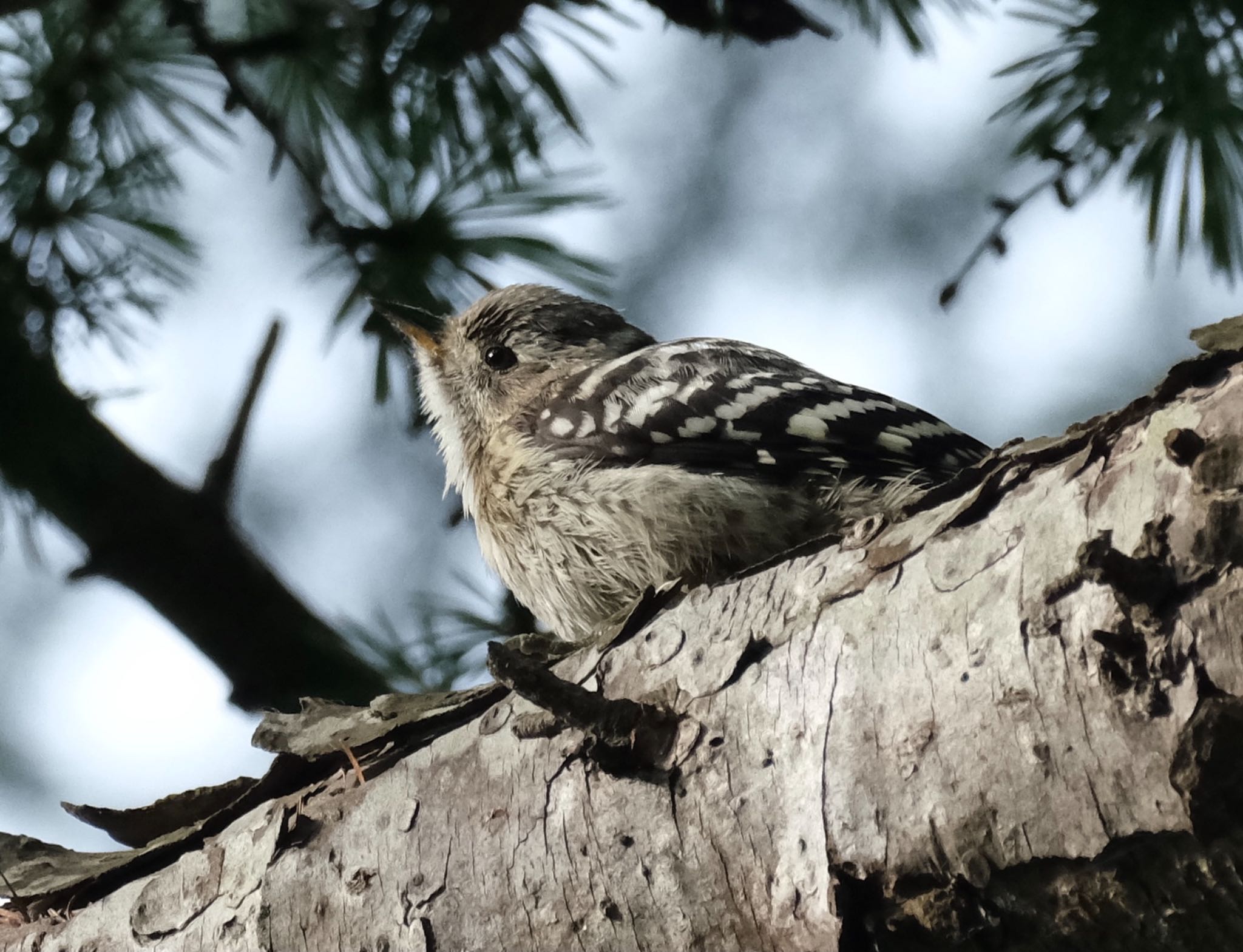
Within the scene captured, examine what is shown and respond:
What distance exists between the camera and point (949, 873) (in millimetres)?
1556

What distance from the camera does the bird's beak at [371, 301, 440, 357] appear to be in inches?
152

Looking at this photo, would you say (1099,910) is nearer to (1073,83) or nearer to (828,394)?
(828,394)

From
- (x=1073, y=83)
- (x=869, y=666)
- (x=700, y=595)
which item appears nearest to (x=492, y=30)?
(x=1073, y=83)

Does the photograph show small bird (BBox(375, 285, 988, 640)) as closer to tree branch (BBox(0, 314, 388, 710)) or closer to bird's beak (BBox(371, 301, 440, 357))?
bird's beak (BBox(371, 301, 440, 357))

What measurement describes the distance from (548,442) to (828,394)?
0.69 metres

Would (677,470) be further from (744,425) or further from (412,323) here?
(412,323)

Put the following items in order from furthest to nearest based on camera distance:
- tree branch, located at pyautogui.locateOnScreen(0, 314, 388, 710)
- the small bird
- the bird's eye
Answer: the bird's eye
tree branch, located at pyautogui.locateOnScreen(0, 314, 388, 710)
the small bird

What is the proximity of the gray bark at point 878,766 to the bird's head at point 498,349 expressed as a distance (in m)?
1.78

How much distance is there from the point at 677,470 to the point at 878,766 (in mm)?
1333

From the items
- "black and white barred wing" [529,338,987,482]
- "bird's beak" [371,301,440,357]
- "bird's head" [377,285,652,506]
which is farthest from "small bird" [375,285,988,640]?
"bird's beak" [371,301,440,357]

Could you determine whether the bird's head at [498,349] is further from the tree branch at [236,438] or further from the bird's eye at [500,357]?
the tree branch at [236,438]

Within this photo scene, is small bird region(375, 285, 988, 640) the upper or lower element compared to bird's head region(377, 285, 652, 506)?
lower

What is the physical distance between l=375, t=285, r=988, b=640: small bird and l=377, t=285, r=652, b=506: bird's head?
0.83ft

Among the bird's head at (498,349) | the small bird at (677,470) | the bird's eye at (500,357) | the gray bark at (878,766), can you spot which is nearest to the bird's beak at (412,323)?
the bird's head at (498,349)
